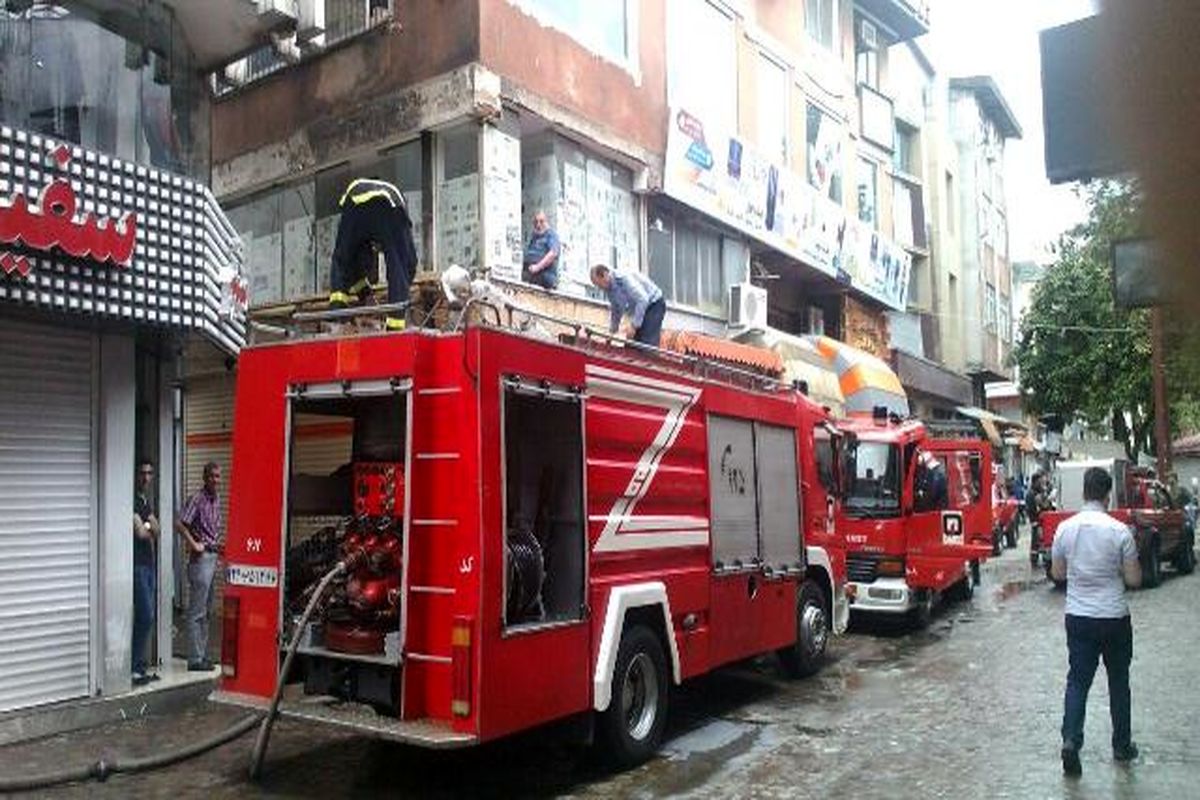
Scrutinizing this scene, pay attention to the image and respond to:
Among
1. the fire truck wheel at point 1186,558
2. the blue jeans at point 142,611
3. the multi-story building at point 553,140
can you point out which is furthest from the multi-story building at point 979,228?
the blue jeans at point 142,611

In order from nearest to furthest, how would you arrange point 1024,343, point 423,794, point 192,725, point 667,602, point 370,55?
point 423,794 → point 667,602 → point 192,725 → point 370,55 → point 1024,343

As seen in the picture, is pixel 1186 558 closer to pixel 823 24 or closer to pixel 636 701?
pixel 823 24

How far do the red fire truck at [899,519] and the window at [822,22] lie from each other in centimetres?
1157

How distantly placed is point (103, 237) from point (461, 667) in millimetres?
4430

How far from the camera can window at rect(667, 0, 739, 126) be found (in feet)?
55.1

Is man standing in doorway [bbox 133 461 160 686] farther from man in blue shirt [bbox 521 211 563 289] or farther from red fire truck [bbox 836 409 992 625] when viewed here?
red fire truck [bbox 836 409 992 625]

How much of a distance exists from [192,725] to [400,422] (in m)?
3.47

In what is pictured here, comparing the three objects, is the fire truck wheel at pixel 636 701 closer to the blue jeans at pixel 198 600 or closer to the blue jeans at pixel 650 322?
the blue jeans at pixel 650 322

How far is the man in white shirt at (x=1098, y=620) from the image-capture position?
6926 mm

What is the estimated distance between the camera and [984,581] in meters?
19.9

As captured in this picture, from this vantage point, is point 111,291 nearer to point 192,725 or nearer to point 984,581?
point 192,725

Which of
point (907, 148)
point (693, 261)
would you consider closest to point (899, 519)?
point (693, 261)

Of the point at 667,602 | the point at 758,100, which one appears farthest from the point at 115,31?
the point at 758,100

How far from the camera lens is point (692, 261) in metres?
17.7
